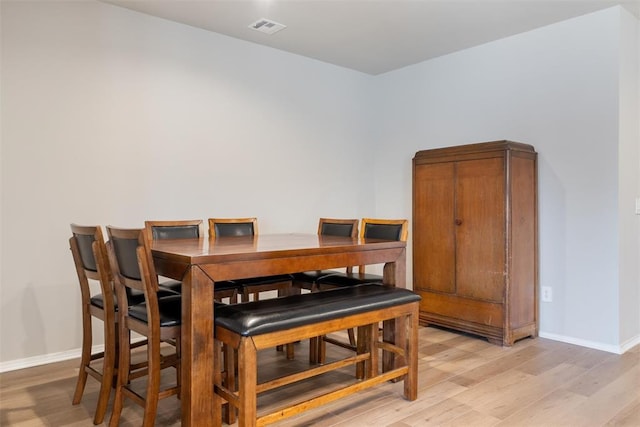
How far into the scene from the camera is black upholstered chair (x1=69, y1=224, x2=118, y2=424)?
211 centimetres

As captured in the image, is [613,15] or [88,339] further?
[613,15]

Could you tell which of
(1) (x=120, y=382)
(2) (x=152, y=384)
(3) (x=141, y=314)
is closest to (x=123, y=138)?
(3) (x=141, y=314)

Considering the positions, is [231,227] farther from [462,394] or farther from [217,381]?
[462,394]

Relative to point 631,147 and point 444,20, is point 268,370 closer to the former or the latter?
point 444,20

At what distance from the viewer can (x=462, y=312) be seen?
3.59 metres

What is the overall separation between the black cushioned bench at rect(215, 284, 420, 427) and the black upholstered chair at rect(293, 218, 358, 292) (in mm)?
556

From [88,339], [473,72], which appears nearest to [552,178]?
[473,72]

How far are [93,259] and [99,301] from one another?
0.25 meters

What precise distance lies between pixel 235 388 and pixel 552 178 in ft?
9.27

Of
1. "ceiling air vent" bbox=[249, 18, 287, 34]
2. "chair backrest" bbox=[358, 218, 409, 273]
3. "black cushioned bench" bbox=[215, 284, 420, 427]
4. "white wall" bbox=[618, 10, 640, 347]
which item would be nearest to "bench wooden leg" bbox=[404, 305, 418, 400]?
"black cushioned bench" bbox=[215, 284, 420, 427]

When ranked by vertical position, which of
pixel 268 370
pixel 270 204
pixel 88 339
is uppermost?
pixel 270 204

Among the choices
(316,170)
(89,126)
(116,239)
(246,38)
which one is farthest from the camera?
(316,170)

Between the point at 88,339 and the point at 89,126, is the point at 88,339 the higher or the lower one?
the lower one

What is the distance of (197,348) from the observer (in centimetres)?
184
